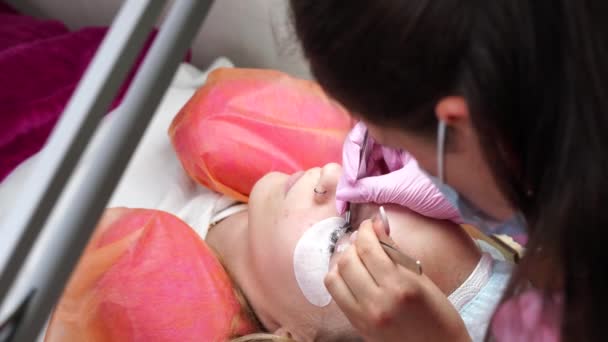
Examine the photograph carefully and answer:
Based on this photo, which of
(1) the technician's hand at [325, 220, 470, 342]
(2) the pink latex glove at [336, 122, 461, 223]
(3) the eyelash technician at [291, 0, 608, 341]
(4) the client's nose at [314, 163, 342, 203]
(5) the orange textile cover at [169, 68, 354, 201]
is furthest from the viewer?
(5) the orange textile cover at [169, 68, 354, 201]

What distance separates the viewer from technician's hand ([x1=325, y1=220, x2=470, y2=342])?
651 mm

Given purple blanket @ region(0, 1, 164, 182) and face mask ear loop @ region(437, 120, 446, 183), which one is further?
purple blanket @ region(0, 1, 164, 182)

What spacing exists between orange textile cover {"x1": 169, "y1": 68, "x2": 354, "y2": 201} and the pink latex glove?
0.19m

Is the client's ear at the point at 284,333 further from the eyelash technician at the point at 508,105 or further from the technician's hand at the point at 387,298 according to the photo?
the eyelash technician at the point at 508,105

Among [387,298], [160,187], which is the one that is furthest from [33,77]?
[387,298]

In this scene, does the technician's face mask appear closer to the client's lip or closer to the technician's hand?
the technician's hand

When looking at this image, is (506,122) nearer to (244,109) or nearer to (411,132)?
(411,132)

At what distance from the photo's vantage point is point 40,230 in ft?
1.18

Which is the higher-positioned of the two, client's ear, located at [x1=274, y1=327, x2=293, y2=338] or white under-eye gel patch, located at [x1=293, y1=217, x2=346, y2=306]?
white under-eye gel patch, located at [x1=293, y1=217, x2=346, y2=306]

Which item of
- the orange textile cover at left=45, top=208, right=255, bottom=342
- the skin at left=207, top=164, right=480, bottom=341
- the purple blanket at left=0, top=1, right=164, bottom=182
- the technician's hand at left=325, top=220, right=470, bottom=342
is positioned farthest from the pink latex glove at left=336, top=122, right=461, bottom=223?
the purple blanket at left=0, top=1, right=164, bottom=182

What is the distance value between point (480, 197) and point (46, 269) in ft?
1.21

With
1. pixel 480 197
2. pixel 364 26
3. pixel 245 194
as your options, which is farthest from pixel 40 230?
pixel 245 194

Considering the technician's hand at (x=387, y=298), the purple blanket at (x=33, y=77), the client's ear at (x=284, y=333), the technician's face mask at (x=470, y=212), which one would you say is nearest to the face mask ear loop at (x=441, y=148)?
the technician's face mask at (x=470, y=212)

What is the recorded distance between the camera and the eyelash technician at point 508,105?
1.37ft
